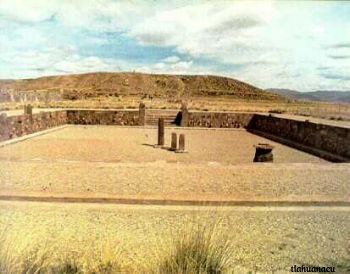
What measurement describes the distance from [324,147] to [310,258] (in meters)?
11.6

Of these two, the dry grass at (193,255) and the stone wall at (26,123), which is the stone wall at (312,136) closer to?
the dry grass at (193,255)

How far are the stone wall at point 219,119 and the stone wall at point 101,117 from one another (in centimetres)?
353

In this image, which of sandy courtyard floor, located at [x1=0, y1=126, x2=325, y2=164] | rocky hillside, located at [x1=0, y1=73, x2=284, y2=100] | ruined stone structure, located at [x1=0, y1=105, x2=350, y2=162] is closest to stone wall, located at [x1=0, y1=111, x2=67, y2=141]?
ruined stone structure, located at [x1=0, y1=105, x2=350, y2=162]

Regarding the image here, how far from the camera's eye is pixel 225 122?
2811 cm

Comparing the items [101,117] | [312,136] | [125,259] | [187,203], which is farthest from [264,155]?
[101,117]

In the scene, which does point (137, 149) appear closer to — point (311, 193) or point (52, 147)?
point (52, 147)

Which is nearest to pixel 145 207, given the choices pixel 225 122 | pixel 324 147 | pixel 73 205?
pixel 73 205

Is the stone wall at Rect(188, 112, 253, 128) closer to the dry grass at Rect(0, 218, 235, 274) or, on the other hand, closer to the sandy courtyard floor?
the sandy courtyard floor

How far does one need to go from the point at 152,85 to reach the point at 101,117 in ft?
261

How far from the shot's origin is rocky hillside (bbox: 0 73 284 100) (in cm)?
9825

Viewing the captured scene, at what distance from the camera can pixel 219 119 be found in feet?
92.4

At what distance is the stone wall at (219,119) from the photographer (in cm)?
2811

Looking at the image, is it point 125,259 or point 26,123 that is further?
point 26,123

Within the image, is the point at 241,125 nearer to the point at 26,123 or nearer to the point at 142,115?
the point at 142,115
